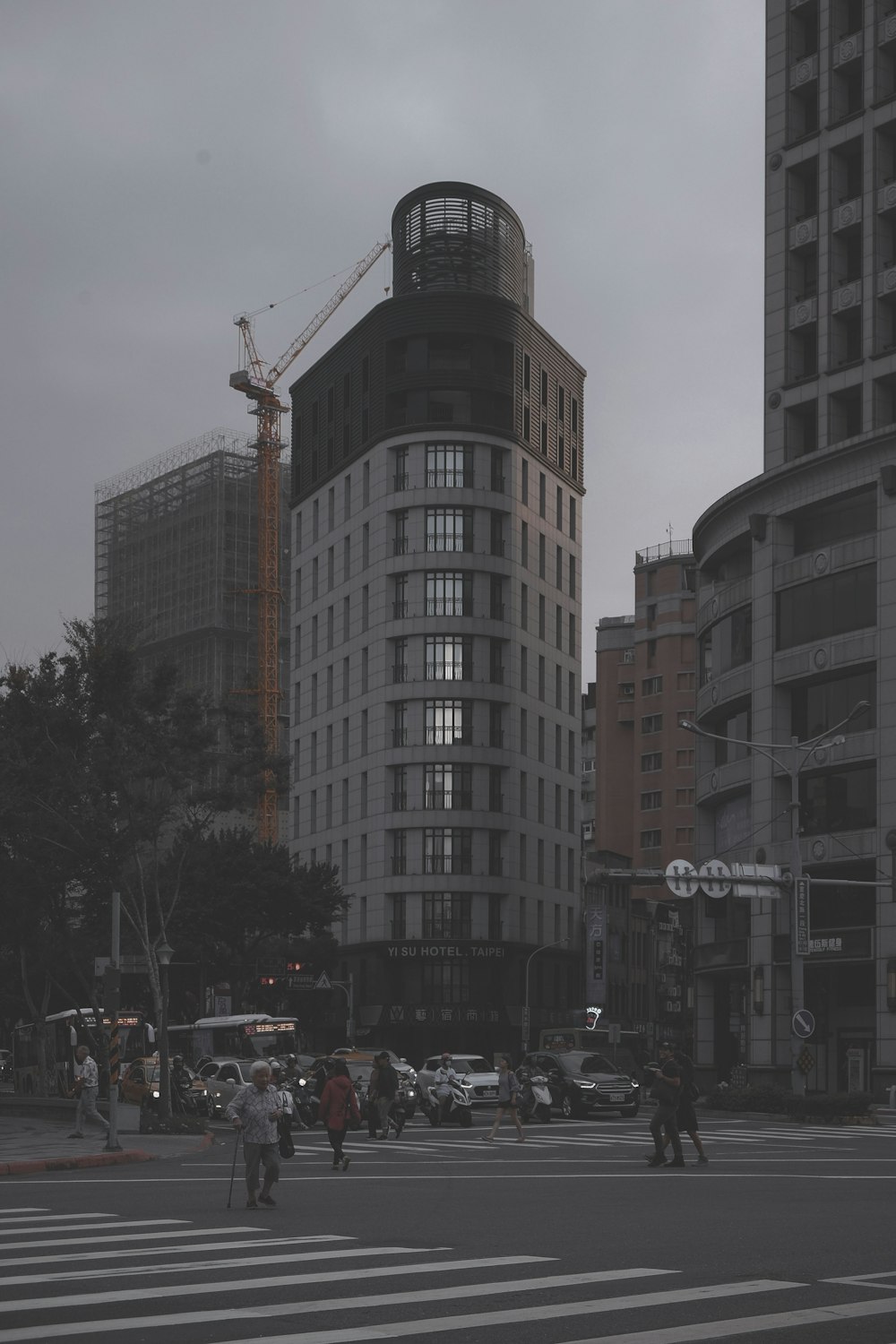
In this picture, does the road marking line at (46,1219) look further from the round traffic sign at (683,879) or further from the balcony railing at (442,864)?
the balcony railing at (442,864)

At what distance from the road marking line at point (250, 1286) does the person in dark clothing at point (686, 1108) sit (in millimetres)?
13372

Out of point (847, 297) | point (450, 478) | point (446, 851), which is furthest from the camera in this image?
point (450, 478)

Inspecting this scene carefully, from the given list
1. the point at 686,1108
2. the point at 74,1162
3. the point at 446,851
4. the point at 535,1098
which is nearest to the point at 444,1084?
the point at 535,1098

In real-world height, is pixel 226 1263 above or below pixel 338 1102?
above

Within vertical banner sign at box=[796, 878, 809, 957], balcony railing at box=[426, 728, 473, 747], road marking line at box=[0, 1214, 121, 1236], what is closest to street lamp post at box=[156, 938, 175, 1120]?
vertical banner sign at box=[796, 878, 809, 957]

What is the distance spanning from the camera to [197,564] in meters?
129

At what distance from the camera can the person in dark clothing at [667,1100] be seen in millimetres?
25891

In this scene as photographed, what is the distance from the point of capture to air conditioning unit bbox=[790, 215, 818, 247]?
6278cm

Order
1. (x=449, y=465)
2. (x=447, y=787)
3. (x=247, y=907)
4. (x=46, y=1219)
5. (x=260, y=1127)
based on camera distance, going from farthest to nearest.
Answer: (x=449, y=465) → (x=447, y=787) → (x=247, y=907) → (x=260, y=1127) → (x=46, y=1219)

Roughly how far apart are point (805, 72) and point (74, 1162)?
5065cm

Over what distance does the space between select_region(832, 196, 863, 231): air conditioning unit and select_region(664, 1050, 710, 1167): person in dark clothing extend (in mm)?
39723

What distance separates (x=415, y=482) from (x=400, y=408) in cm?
481

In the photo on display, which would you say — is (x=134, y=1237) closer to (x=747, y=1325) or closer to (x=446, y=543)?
(x=747, y=1325)

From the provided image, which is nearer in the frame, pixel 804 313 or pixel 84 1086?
pixel 84 1086
